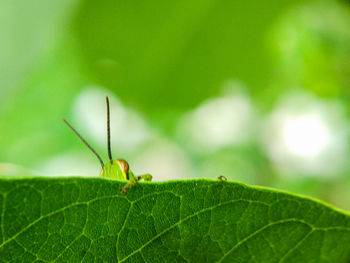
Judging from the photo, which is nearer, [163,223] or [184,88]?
[163,223]

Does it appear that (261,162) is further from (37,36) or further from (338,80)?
(37,36)

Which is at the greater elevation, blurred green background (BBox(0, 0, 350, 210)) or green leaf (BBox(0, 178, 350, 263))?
blurred green background (BBox(0, 0, 350, 210))

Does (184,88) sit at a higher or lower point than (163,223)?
higher

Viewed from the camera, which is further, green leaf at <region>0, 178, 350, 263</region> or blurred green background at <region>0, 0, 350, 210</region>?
blurred green background at <region>0, 0, 350, 210</region>

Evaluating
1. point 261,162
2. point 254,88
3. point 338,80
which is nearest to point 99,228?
point 254,88
